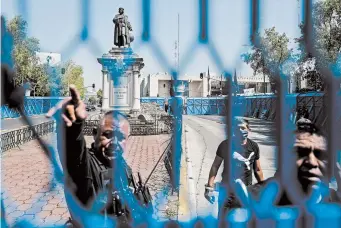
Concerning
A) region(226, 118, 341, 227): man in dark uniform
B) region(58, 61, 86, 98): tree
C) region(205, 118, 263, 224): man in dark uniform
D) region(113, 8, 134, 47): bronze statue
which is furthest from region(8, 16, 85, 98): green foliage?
region(226, 118, 341, 227): man in dark uniform

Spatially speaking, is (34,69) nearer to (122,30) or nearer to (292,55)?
(122,30)

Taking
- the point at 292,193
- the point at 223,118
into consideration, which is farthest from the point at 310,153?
the point at 223,118

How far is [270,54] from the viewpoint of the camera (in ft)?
2.55

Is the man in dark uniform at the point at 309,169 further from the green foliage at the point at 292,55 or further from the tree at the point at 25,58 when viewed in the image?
the tree at the point at 25,58

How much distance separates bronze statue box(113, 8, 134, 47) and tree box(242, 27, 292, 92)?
0.85 ft

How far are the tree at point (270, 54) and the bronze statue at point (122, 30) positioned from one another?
258mm

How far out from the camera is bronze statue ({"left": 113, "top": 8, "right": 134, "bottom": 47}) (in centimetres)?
75

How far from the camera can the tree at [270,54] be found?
0.76 meters

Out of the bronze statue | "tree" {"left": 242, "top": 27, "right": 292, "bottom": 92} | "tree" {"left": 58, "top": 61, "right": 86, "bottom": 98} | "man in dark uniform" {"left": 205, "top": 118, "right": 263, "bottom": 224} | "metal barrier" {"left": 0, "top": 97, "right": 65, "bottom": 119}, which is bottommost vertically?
"man in dark uniform" {"left": 205, "top": 118, "right": 263, "bottom": 224}

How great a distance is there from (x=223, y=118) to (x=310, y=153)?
22cm

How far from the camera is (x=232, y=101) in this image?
0.77 metres

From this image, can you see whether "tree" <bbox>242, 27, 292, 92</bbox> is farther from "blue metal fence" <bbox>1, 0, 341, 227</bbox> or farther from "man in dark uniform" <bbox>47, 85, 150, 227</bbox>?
"man in dark uniform" <bbox>47, 85, 150, 227</bbox>

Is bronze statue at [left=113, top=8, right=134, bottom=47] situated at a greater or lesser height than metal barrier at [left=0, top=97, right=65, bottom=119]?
greater

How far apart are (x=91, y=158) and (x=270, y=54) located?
1.54 ft
